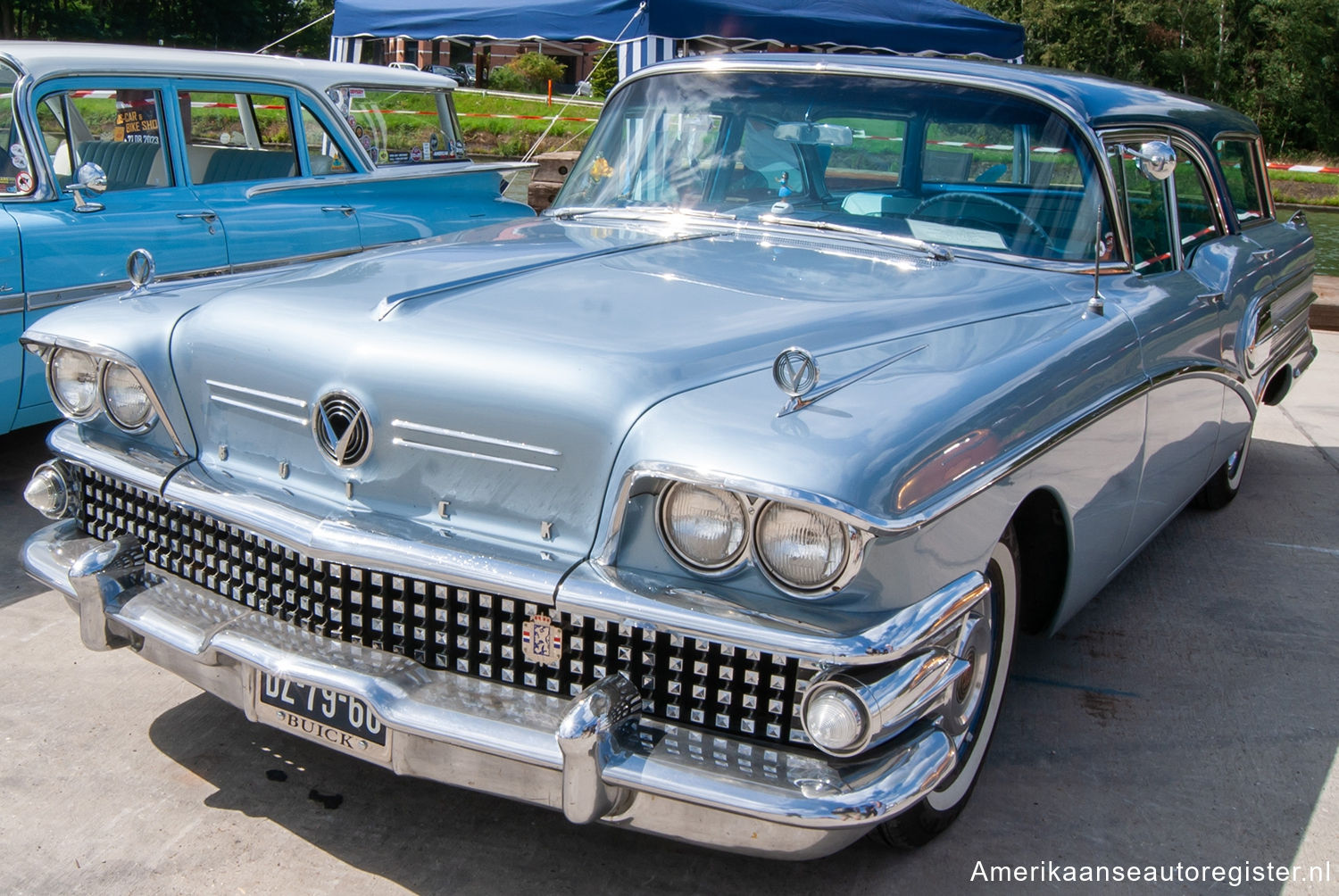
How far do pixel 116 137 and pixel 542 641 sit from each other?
424cm

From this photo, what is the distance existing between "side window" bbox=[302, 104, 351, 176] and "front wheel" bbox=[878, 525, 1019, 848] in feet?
14.9

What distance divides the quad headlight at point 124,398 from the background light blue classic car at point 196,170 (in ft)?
5.83

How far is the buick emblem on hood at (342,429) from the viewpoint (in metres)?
2.38

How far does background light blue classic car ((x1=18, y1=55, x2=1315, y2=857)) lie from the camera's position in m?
2.06

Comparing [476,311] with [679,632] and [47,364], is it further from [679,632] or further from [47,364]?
[47,364]

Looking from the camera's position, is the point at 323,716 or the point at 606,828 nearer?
the point at 323,716

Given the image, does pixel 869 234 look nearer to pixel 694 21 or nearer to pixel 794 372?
pixel 794 372

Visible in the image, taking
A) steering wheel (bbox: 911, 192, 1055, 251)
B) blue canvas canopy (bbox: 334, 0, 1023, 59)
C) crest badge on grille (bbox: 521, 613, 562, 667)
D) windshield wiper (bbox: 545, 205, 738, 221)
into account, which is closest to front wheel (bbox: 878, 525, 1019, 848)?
crest badge on grille (bbox: 521, 613, 562, 667)

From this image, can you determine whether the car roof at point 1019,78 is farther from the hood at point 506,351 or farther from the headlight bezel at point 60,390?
the headlight bezel at point 60,390

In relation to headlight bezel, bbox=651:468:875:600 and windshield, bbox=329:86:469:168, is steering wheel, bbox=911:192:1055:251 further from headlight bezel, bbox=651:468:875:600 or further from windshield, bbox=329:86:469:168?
windshield, bbox=329:86:469:168

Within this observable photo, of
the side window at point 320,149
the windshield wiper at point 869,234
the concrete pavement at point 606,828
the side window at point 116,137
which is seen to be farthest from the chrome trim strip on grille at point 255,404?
the side window at point 320,149

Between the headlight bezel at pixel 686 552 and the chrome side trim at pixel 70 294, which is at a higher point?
the headlight bezel at pixel 686 552

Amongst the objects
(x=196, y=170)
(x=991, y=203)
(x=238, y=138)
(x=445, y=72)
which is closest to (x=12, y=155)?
(x=196, y=170)

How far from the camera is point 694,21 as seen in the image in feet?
29.0
